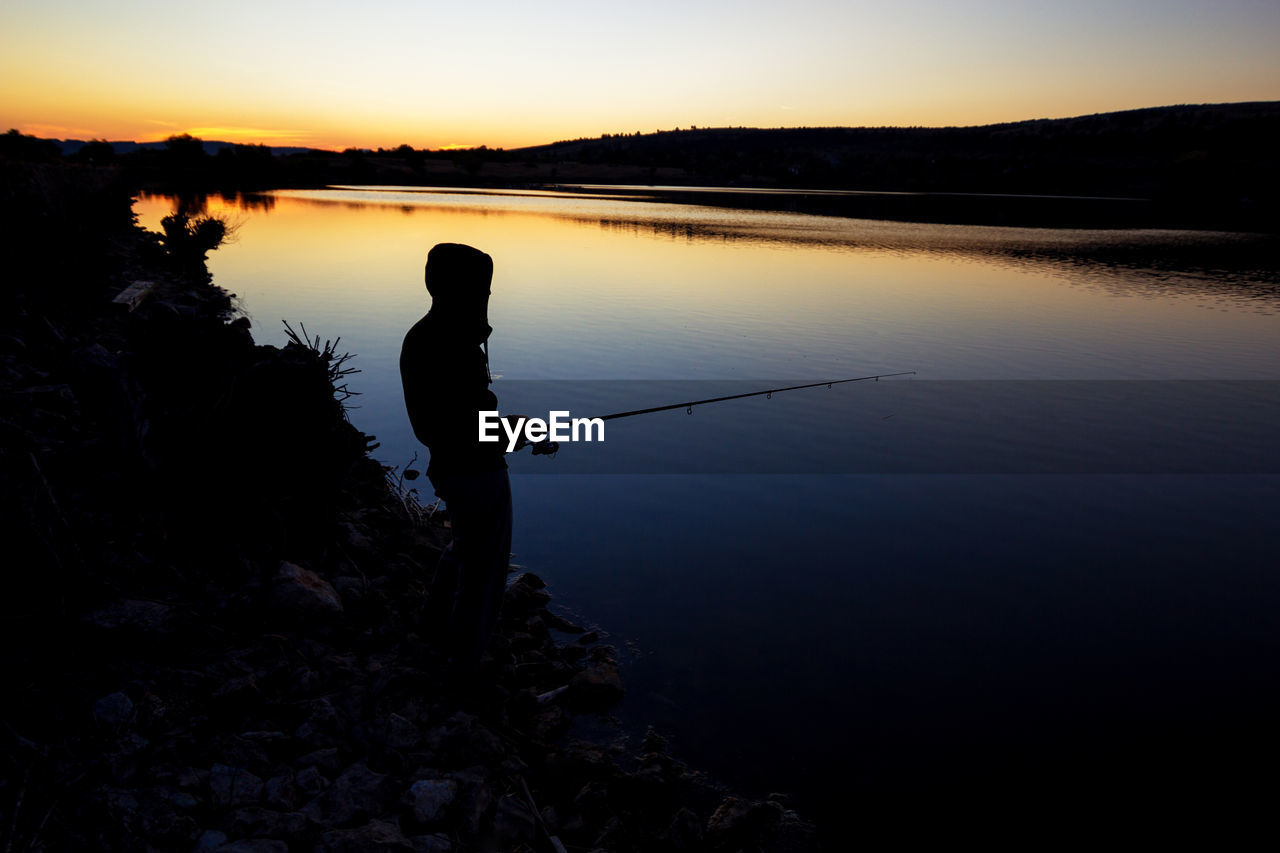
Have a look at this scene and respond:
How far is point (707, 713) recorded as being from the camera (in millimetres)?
5273

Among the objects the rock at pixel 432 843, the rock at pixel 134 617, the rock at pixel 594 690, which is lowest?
the rock at pixel 594 690

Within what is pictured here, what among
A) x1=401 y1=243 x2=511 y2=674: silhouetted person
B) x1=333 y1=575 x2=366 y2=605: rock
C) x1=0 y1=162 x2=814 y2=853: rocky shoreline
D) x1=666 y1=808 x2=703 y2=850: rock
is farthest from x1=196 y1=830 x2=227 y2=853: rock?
x1=666 y1=808 x2=703 y2=850: rock

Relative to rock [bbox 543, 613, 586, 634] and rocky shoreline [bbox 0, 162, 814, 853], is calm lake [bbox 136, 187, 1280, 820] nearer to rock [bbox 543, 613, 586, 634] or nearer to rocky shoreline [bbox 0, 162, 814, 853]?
rock [bbox 543, 613, 586, 634]

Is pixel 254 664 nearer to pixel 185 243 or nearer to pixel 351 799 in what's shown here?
pixel 351 799

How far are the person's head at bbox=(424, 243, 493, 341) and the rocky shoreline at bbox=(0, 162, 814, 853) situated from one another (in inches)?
84.9

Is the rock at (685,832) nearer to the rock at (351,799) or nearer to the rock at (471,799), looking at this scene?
the rock at (471,799)

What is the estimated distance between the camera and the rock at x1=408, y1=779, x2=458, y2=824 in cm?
357

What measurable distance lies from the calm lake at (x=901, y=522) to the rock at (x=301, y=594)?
87.4 inches

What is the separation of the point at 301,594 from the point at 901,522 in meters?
6.49

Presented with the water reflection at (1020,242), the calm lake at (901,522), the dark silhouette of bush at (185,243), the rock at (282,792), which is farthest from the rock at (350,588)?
the water reflection at (1020,242)

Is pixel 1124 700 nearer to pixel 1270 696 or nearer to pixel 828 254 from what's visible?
pixel 1270 696

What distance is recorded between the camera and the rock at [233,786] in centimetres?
335

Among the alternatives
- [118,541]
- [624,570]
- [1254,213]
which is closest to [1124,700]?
[624,570]

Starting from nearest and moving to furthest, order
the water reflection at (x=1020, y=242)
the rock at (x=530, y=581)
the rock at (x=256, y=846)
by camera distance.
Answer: the rock at (x=256, y=846) → the rock at (x=530, y=581) → the water reflection at (x=1020, y=242)
